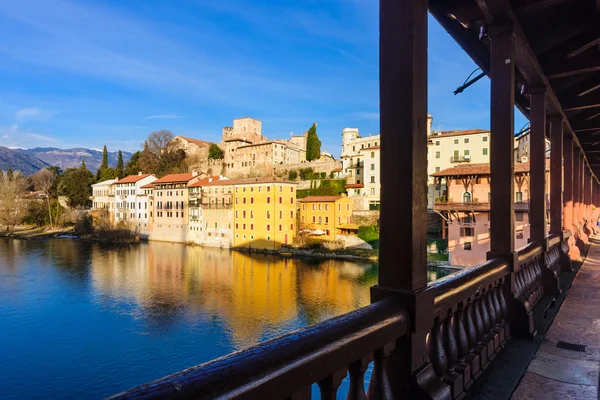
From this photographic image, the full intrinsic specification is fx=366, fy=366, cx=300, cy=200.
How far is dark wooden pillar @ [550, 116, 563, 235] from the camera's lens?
6.30m

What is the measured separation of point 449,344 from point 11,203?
249 ft

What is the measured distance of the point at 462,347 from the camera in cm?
232

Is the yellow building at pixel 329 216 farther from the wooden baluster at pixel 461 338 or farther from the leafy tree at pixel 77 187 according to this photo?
the leafy tree at pixel 77 187

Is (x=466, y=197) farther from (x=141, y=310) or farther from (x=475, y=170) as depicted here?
(x=141, y=310)

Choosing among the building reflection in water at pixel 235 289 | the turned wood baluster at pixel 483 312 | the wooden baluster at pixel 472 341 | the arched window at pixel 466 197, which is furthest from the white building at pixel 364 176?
the wooden baluster at pixel 472 341

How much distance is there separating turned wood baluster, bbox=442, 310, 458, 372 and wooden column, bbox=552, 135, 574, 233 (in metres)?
7.64

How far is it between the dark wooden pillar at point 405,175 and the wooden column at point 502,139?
2120 mm

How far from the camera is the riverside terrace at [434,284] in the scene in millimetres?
1146

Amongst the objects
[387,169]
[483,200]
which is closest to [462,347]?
[387,169]

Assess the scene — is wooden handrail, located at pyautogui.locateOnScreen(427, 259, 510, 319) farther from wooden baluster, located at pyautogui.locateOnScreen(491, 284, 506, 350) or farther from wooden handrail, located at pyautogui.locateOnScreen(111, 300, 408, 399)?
wooden handrail, located at pyautogui.locateOnScreen(111, 300, 408, 399)

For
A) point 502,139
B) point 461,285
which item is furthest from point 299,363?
point 502,139

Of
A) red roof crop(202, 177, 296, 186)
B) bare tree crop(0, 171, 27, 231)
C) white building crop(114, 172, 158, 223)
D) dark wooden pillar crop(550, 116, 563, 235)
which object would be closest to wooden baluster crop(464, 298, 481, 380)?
dark wooden pillar crop(550, 116, 563, 235)

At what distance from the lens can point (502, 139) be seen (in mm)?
3465

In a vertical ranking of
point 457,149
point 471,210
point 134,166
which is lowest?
point 471,210
